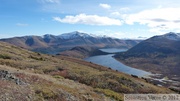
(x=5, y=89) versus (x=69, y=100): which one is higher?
(x=5, y=89)

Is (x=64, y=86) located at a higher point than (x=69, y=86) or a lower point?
higher

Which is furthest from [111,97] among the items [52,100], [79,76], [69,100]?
[79,76]

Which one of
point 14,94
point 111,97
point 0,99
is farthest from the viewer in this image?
point 111,97

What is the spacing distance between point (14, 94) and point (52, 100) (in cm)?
475

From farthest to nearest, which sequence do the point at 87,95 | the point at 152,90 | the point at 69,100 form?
the point at 152,90 < the point at 87,95 < the point at 69,100

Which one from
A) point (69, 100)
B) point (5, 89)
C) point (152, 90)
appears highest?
point (5, 89)

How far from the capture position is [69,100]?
100ft

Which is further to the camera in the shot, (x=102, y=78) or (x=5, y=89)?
(x=102, y=78)

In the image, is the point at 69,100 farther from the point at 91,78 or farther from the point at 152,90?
the point at 152,90

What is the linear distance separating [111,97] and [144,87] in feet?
55.3

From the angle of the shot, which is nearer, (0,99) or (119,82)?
(0,99)

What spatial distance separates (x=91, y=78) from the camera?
52.1m

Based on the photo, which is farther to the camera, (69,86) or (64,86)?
(69,86)

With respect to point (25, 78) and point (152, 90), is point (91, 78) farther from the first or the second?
point (25, 78)
